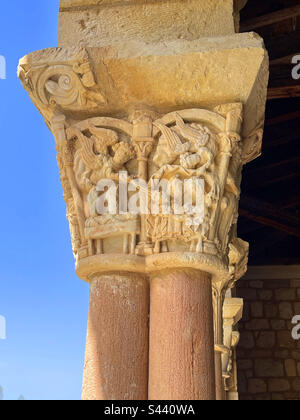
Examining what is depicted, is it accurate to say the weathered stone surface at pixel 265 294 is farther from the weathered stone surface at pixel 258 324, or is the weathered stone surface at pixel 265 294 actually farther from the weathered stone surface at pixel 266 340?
the weathered stone surface at pixel 266 340

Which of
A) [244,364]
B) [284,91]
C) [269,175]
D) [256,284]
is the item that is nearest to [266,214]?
[269,175]

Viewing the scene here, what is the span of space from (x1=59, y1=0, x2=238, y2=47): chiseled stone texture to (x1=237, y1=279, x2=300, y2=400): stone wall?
559 centimetres

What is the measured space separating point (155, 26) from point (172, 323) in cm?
133

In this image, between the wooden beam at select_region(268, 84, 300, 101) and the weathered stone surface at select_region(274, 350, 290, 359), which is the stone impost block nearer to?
the wooden beam at select_region(268, 84, 300, 101)

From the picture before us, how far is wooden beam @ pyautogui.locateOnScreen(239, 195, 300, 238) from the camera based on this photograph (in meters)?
7.60

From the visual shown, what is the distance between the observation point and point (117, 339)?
7.20 ft

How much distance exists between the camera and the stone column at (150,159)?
2188 millimetres

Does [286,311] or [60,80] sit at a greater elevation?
[286,311]

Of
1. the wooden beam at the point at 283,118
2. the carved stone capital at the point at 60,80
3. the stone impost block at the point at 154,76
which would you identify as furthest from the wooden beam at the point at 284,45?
the carved stone capital at the point at 60,80

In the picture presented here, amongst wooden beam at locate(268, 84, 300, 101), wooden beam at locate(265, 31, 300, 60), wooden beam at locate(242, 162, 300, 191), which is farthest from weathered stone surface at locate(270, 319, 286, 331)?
wooden beam at locate(265, 31, 300, 60)

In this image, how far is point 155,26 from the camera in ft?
8.38

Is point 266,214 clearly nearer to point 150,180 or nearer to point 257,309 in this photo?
point 257,309

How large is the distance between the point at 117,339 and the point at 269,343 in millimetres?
5642

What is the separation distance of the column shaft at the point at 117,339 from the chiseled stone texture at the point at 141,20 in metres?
1.06
